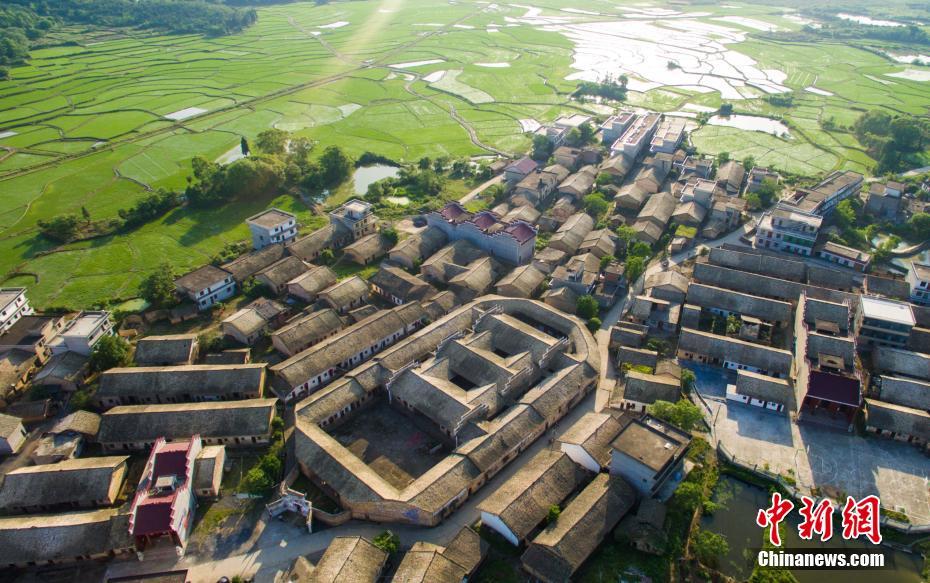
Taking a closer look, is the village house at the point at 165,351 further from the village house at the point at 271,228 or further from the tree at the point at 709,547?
the tree at the point at 709,547

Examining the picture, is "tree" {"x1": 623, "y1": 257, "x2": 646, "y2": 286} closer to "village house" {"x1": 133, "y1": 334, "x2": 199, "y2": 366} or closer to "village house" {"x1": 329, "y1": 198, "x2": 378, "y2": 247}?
"village house" {"x1": 329, "y1": 198, "x2": 378, "y2": 247}

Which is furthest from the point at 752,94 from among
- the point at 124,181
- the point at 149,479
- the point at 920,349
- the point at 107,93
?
the point at 107,93

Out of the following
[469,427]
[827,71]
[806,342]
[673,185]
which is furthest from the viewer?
[827,71]

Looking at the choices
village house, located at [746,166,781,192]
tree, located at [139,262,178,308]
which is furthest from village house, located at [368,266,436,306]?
village house, located at [746,166,781,192]

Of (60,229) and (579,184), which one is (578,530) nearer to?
(579,184)

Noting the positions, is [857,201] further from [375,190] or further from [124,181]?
[124,181]
